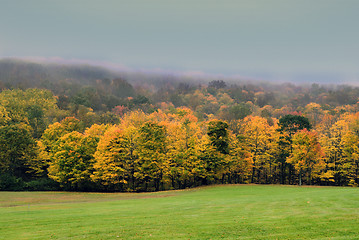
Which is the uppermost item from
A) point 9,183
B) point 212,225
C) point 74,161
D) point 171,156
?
point 212,225

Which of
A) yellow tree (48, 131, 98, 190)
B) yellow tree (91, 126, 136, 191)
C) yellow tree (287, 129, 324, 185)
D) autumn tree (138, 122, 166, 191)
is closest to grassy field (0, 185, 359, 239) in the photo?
yellow tree (91, 126, 136, 191)

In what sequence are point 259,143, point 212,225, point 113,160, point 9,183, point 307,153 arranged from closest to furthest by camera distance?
point 212,225 < point 113,160 < point 9,183 < point 307,153 < point 259,143

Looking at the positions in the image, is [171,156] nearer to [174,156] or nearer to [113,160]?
[174,156]

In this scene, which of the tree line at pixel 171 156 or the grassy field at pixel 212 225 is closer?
the grassy field at pixel 212 225

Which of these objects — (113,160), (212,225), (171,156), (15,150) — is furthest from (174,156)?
(212,225)

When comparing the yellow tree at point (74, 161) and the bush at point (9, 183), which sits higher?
the yellow tree at point (74, 161)

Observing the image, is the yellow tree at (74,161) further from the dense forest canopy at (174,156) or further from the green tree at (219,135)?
the green tree at (219,135)

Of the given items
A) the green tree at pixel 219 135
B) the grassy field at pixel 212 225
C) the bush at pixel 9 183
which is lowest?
the bush at pixel 9 183

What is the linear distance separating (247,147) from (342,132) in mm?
20443

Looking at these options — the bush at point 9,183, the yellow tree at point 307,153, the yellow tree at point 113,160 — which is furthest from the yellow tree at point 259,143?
the bush at point 9,183

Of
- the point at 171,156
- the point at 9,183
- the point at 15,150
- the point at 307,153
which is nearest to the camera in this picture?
the point at 9,183

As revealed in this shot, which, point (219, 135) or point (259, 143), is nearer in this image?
point (219, 135)

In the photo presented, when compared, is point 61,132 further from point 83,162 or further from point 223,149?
point 223,149

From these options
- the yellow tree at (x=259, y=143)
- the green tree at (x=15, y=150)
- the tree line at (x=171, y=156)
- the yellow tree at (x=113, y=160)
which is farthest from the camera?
the yellow tree at (x=259, y=143)
